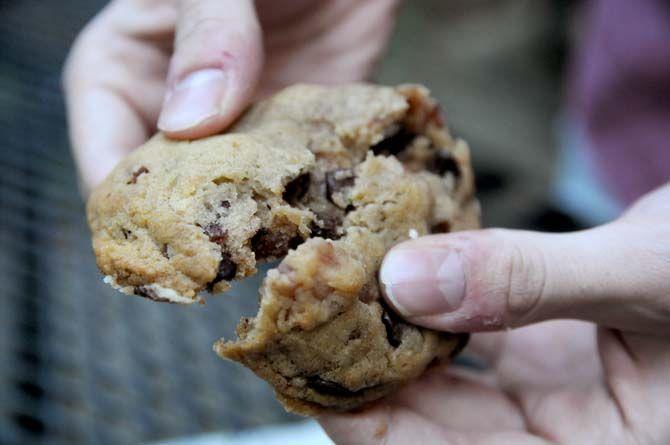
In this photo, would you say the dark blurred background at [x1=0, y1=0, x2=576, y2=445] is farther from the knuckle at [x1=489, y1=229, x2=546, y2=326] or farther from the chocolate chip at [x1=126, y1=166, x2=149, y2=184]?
the knuckle at [x1=489, y1=229, x2=546, y2=326]

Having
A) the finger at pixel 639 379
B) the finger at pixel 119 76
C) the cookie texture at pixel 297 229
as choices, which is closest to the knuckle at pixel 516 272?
the cookie texture at pixel 297 229

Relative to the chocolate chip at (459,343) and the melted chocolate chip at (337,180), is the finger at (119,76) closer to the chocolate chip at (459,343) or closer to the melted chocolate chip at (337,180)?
the melted chocolate chip at (337,180)

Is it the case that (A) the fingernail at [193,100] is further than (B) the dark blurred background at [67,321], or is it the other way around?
(B) the dark blurred background at [67,321]

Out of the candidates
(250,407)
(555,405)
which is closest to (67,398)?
(250,407)

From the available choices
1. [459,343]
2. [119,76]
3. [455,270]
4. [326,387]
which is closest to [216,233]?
[326,387]

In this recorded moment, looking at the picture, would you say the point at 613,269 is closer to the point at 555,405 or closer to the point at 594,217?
the point at 555,405
